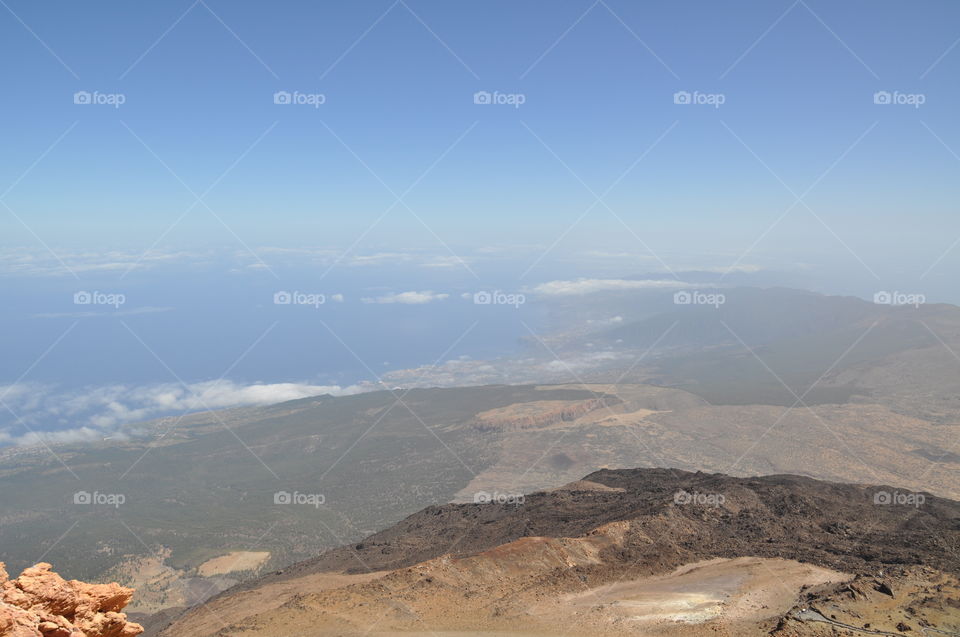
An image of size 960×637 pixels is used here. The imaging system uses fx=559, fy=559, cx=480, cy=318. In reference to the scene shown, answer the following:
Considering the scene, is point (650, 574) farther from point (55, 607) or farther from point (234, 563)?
point (234, 563)

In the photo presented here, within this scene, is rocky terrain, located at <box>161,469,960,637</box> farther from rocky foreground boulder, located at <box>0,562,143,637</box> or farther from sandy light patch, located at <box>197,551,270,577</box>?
sandy light patch, located at <box>197,551,270,577</box>

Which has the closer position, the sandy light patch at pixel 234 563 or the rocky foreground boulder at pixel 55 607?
the rocky foreground boulder at pixel 55 607

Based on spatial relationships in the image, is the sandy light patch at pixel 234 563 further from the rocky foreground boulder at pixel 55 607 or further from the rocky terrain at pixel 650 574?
the rocky foreground boulder at pixel 55 607

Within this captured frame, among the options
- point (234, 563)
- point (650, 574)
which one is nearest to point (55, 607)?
point (650, 574)

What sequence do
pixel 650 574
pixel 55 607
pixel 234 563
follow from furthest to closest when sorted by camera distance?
pixel 234 563
pixel 650 574
pixel 55 607

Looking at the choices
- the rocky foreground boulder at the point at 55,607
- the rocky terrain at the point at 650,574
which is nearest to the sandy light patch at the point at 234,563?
the rocky terrain at the point at 650,574

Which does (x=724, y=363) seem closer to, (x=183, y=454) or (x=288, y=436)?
(x=288, y=436)
